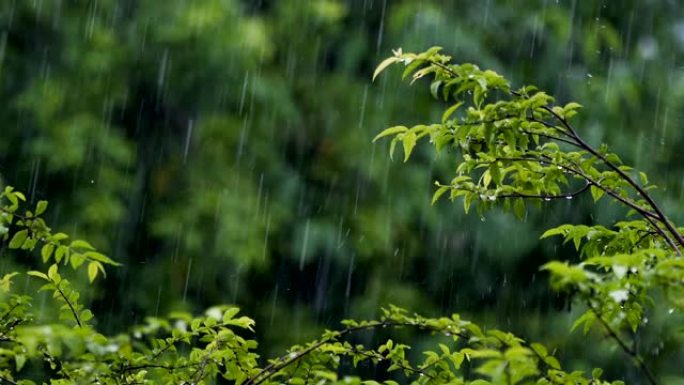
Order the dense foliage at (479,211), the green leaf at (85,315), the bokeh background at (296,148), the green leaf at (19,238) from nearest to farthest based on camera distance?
1. the dense foliage at (479,211)
2. the green leaf at (19,238)
3. the green leaf at (85,315)
4. the bokeh background at (296,148)

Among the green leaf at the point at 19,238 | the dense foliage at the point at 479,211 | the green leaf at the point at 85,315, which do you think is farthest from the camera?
the green leaf at the point at 85,315

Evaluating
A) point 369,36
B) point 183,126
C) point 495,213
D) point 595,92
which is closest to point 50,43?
point 183,126

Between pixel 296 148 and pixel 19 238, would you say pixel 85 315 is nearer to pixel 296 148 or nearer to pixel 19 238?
pixel 19 238

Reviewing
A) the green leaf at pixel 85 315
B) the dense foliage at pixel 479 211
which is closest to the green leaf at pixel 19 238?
the dense foliage at pixel 479 211

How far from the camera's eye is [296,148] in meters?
5.11

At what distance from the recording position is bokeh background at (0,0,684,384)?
4.77 meters

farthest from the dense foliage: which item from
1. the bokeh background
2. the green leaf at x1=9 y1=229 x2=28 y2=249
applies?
the bokeh background

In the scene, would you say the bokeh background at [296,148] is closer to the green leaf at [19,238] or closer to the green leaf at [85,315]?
the green leaf at [85,315]

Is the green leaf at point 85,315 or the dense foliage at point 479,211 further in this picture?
the green leaf at point 85,315

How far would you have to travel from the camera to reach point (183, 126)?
5027 mm

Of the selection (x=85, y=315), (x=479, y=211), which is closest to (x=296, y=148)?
(x=85, y=315)

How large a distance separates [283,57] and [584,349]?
2416 millimetres

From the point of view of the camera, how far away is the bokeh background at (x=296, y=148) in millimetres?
4770

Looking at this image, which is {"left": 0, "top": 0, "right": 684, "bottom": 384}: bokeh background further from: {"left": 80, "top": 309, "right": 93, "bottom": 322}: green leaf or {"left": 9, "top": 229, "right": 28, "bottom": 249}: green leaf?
{"left": 9, "top": 229, "right": 28, "bottom": 249}: green leaf
